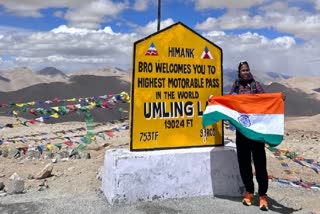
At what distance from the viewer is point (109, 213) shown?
622 centimetres

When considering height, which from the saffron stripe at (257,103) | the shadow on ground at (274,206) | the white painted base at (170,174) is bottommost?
the shadow on ground at (274,206)

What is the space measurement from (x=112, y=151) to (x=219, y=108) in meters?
1.79

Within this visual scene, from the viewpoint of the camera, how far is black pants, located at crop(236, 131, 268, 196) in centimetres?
Answer: 659

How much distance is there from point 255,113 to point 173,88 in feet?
4.43

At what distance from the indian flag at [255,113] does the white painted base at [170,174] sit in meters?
0.69

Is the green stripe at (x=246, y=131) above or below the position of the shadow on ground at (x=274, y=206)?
above

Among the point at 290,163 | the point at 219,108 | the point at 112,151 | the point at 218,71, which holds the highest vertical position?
the point at 218,71

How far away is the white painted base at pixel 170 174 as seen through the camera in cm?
655

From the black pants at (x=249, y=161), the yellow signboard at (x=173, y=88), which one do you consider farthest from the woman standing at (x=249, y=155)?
the yellow signboard at (x=173, y=88)

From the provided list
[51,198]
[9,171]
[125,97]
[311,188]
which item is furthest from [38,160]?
[311,188]

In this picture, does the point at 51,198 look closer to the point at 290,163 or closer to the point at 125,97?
the point at 125,97

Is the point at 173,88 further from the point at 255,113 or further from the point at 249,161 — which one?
the point at 249,161

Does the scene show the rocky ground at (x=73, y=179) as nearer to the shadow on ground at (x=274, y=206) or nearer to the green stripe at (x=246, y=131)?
the shadow on ground at (x=274, y=206)

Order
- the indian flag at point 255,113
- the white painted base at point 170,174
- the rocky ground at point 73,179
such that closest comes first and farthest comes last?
the white painted base at point 170,174
the indian flag at point 255,113
the rocky ground at point 73,179
